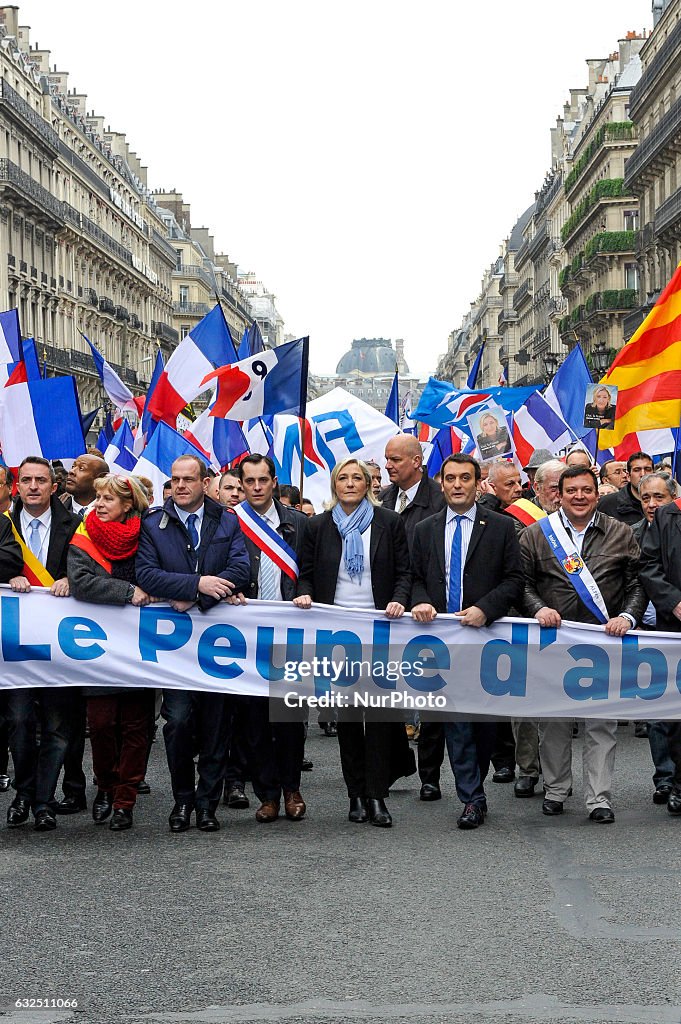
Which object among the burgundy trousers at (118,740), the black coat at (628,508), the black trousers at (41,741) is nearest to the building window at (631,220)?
the black coat at (628,508)

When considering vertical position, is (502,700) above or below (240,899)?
above

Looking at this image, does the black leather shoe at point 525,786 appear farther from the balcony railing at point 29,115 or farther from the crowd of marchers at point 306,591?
the balcony railing at point 29,115

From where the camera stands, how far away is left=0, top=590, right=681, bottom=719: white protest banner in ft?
26.5

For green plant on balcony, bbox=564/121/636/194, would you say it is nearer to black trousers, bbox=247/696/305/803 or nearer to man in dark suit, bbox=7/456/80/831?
man in dark suit, bbox=7/456/80/831

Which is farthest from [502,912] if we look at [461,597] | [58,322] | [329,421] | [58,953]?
[58,322]

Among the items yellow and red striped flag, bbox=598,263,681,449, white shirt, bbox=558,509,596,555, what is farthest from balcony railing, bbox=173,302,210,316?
white shirt, bbox=558,509,596,555

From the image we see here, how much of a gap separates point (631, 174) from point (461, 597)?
46259 millimetres

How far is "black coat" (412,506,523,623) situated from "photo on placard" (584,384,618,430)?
22.7 feet

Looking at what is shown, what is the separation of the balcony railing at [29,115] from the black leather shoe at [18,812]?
155 feet

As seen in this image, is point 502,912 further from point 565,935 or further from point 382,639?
point 382,639

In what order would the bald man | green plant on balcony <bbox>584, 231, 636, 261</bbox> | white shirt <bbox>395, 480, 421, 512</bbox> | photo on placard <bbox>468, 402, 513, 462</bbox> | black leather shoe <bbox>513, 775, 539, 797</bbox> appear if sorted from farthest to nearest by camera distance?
green plant on balcony <bbox>584, 231, 636, 261</bbox>, photo on placard <bbox>468, 402, 513, 462</bbox>, white shirt <bbox>395, 480, 421, 512</bbox>, the bald man, black leather shoe <bbox>513, 775, 539, 797</bbox>

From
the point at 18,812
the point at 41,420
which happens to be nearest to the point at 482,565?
the point at 18,812

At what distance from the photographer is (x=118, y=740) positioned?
A: 815 centimetres

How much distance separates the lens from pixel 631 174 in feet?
170
